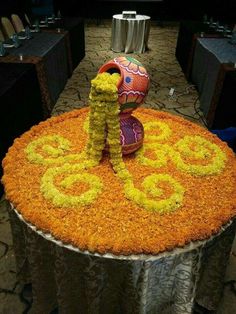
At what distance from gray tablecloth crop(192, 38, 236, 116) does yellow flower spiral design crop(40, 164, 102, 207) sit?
258cm

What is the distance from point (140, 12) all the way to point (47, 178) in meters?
9.15

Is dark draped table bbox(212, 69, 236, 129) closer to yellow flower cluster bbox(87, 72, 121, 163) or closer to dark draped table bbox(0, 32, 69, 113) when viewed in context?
dark draped table bbox(0, 32, 69, 113)

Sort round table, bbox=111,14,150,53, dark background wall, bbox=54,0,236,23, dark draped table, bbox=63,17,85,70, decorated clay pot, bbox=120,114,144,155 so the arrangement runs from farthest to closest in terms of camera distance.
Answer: dark background wall, bbox=54,0,236,23 → round table, bbox=111,14,150,53 → dark draped table, bbox=63,17,85,70 → decorated clay pot, bbox=120,114,144,155

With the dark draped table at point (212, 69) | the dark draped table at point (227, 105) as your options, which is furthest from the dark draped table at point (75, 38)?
the dark draped table at point (227, 105)

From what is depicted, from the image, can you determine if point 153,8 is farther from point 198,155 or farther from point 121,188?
point 121,188

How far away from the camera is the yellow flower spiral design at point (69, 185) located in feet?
4.33

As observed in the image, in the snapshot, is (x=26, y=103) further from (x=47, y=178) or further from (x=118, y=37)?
(x=118, y=37)

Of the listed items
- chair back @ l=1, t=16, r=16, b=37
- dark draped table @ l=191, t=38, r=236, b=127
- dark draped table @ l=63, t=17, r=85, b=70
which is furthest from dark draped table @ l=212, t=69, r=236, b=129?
chair back @ l=1, t=16, r=16, b=37

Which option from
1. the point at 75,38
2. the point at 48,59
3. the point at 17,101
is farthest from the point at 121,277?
the point at 75,38

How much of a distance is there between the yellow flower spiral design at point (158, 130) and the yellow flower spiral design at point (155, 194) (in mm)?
369

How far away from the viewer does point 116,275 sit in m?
1.19

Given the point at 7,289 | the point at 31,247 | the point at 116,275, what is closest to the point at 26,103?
the point at 7,289

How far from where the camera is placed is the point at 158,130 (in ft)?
6.19

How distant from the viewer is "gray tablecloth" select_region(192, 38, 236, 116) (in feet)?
12.1
